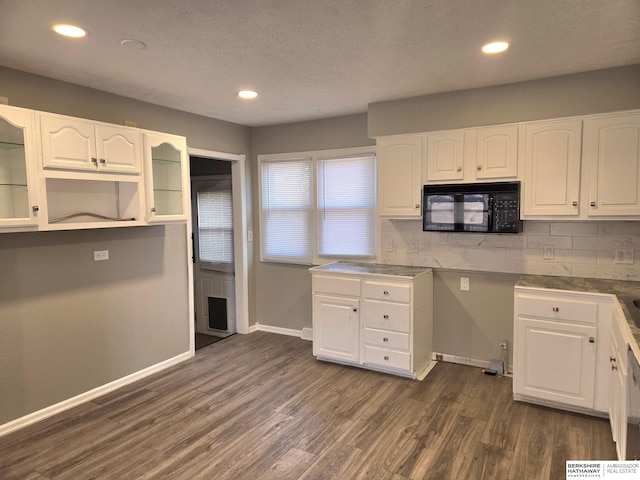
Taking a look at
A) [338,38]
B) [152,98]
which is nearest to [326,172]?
[152,98]

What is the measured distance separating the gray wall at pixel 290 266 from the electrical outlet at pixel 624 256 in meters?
2.42

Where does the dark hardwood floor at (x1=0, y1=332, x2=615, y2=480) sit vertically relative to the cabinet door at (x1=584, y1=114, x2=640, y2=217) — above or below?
below

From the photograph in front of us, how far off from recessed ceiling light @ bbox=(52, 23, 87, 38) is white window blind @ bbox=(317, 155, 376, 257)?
2.67 metres

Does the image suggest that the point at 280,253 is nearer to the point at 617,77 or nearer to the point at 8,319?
the point at 8,319

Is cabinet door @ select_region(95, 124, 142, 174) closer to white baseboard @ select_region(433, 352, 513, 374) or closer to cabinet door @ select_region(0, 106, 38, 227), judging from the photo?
cabinet door @ select_region(0, 106, 38, 227)

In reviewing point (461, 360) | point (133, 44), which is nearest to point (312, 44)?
point (133, 44)

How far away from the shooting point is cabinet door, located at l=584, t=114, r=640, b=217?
2.90 meters

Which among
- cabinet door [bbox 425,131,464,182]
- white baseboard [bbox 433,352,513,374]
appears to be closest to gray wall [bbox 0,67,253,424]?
cabinet door [bbox 425,131,464,182]

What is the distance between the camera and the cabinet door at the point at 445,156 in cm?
352

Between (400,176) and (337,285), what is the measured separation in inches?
45.7

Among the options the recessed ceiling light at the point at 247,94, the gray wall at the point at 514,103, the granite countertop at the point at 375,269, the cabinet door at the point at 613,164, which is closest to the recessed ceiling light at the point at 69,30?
the recessed ceiling light at the point at 247,94

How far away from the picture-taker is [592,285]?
3049 mm

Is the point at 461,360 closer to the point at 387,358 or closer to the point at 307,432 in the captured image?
the point at 387,358

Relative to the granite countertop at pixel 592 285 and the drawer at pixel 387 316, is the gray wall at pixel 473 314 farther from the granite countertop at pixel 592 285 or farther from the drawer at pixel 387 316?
the drawer at pixel 387 316
